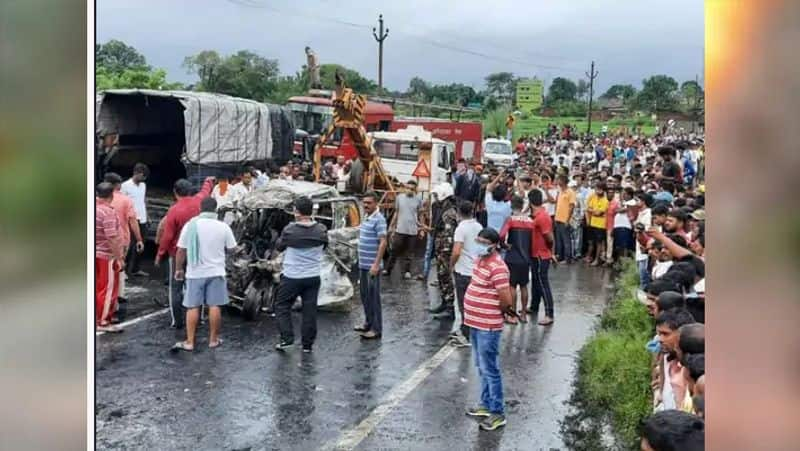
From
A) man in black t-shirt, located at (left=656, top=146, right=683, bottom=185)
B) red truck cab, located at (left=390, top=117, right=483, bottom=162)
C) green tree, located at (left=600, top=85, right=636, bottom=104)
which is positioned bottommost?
man in black t-shirt, located at (left=656, top=146, right=683, bottom=185)

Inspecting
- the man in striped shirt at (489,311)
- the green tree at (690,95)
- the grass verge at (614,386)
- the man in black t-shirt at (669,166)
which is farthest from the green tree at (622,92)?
the grass verge at (614,386)

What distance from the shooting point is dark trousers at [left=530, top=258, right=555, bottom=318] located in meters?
6.55

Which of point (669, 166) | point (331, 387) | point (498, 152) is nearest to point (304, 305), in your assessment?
point (331, 387)

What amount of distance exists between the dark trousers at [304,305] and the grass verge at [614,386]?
1950 mm

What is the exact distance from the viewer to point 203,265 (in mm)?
5887

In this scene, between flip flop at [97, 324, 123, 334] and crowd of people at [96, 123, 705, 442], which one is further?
flip flop at [97, 324, 123, 334]

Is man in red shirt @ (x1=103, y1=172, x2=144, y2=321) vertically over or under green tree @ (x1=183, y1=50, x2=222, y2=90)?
under

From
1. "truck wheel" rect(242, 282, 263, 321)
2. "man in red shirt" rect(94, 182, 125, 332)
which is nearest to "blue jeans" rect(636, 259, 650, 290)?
"truck wheel" rect(242, 282, 263, 321)

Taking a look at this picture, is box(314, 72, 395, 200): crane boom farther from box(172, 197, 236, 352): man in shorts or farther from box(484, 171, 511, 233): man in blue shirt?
box(172, 197, 236, 352): man in shorts

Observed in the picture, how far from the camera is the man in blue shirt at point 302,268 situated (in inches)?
234

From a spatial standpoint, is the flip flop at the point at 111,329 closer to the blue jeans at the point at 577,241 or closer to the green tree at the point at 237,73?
the green tree at the point at 237,73

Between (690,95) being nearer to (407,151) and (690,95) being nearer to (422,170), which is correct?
(422,170)
